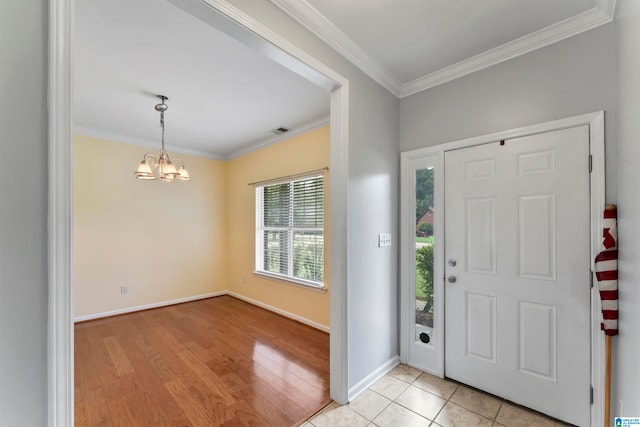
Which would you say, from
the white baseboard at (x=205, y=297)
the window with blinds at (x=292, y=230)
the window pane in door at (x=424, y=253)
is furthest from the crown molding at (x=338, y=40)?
the white baseboard at (x=205, y=297)

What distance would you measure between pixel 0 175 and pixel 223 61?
1743 mm

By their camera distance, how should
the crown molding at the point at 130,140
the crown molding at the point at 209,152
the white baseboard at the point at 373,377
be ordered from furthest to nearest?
the crown molding at the point at 130,140 → the crown molding at the point at 209,152 → the white baseboard at the point at 373,377

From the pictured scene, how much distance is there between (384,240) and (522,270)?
1000 millimetres

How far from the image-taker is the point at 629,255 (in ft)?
4.06

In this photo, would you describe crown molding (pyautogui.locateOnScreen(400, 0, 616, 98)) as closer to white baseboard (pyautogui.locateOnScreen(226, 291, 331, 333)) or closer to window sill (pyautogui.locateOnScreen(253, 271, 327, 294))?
window sill (pyautogui.locateOnScreen(253, 271, 327, 294))

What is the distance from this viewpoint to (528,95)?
189 centimetres

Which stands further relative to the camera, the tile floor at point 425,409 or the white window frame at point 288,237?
the white window frame at point 288,237

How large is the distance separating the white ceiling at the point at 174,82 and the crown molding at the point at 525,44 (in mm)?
1002

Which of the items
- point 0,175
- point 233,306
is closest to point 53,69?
point 0,175

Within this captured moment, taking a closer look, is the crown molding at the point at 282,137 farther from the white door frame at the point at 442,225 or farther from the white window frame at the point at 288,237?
the white door frame at the point at 442,225

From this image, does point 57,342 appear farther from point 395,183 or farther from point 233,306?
point 233,306

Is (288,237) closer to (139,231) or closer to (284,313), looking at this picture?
(284,313)

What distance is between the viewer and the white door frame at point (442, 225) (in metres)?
1.62

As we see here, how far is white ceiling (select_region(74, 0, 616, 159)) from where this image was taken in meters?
1.62
